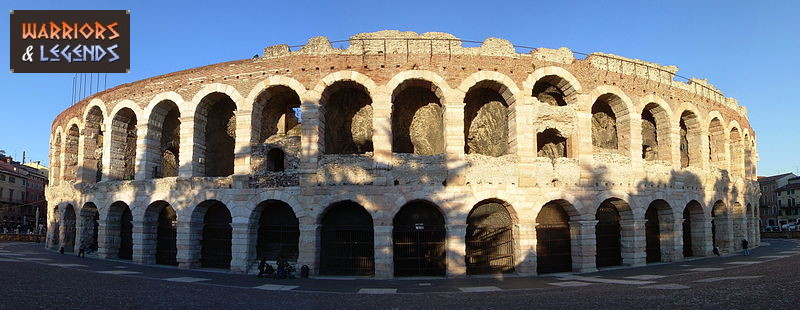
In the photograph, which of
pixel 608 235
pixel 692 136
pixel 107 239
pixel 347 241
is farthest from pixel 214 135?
pixel 692 136

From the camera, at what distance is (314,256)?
1880 cm

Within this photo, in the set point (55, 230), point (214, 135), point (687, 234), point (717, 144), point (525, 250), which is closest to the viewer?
point (525, 250)

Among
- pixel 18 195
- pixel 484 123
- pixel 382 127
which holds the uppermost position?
pixel 484 123

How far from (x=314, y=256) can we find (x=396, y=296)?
19.5ft

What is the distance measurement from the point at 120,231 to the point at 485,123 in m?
19.4

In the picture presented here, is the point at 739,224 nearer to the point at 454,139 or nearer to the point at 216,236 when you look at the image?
the point at 454,139

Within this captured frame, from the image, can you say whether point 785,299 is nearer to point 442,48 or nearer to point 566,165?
point 566,165

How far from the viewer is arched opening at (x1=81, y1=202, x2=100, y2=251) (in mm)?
24797

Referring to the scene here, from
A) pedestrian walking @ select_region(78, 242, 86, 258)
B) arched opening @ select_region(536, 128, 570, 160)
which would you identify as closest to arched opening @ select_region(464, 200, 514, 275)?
arched opening @ select_region(536, 128, 570, 160)

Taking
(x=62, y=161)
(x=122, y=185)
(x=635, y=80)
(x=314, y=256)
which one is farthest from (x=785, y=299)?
(x=62, y=161)

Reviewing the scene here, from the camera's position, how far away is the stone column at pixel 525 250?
18.9 m

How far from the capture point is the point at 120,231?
23969 mm

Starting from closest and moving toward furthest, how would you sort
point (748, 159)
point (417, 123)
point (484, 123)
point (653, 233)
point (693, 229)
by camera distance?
point (653, 233) → point (484, 123) → point (417, 123) → point (693, 229) → point (748, 159)

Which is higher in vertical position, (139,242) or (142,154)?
(142,154)
